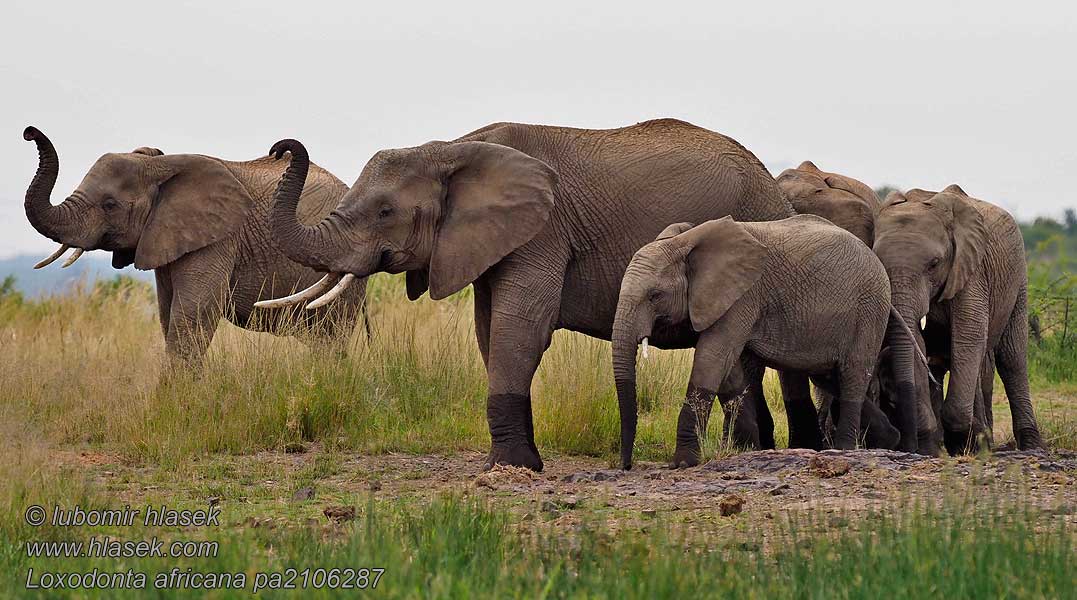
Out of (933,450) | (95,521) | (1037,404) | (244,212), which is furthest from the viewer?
(1037,404)

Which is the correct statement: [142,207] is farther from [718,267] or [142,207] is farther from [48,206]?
[718,267]

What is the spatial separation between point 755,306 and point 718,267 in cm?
44

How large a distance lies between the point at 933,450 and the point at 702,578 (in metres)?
6.10

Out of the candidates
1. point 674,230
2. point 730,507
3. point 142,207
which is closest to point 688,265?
point 674,230

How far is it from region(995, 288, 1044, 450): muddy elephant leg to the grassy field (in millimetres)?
374

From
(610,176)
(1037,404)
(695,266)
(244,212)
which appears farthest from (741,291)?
(1037,404)

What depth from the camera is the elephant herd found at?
9438mm

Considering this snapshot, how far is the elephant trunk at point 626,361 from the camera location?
912 cm

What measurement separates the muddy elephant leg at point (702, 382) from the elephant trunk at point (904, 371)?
159 centimetres

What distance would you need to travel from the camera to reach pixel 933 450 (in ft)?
35.8

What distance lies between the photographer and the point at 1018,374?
1252 centimetres

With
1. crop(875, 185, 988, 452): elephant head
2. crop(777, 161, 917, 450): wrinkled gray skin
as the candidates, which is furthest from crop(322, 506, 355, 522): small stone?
crop(875, 185, 988, 452): elephant head

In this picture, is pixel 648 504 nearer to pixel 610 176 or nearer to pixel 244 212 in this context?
pixel 610 176

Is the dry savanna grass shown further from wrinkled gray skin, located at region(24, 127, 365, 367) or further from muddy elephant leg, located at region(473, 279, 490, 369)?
muddy elephant leg, located at region(473, 279, 490, 369)
